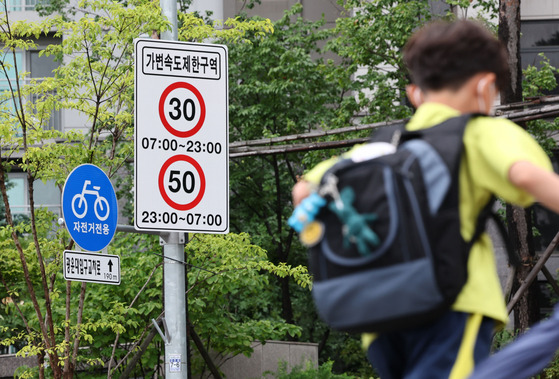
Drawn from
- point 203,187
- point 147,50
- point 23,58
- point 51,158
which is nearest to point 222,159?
point 203,187

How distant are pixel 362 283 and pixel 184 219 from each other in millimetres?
6929

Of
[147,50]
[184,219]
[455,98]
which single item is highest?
[147,50]

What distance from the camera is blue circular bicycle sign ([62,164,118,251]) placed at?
970 centimetres

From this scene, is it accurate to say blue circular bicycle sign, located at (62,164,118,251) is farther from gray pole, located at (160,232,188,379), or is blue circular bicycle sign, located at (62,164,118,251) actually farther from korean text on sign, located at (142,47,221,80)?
korean text on sign, located at (142,47,221,80)

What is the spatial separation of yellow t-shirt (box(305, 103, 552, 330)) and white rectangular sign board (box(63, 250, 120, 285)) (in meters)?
7.50

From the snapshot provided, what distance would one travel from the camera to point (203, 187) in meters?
9.30

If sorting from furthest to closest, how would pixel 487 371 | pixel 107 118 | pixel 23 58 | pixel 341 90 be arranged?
pixel 23 58, pixel 341 90, pixel 107 118, pixel 487 371

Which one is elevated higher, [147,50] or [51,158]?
[147,50]

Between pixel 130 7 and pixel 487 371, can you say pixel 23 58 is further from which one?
pixel 487 371

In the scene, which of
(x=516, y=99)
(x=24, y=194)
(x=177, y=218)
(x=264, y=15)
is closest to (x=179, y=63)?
(x=177, y=218)

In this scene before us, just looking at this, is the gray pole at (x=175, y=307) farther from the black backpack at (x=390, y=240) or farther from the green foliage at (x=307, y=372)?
the black backpack at (x=390, y=240)

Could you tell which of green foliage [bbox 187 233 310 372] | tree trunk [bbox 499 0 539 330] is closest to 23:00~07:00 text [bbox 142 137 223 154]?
green foliage [bbox 187 233 310 372]

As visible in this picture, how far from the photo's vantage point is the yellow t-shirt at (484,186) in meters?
2.43

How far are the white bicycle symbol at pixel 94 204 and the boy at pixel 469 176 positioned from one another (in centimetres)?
741
